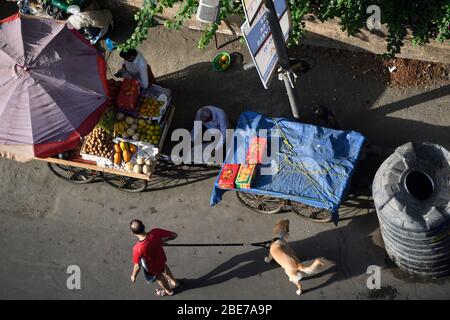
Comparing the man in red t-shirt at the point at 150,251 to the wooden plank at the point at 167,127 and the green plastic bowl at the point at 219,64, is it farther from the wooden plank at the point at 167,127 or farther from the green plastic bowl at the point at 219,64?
the green plastic bowl at the point at 219,64

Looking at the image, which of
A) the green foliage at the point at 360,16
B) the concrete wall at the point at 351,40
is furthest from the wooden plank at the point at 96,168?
the concrete wall at the point at 351,40

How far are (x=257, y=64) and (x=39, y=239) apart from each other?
18.0 ft

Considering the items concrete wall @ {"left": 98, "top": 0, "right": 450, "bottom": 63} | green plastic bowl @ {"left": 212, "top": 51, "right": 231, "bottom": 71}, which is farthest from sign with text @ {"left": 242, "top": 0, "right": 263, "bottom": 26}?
green plastic bowl @ {"left": 212, "top": 51, "right": 231, "bottom": 71}

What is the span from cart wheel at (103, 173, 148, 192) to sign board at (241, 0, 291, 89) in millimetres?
3800

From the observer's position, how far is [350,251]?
10.4 metres

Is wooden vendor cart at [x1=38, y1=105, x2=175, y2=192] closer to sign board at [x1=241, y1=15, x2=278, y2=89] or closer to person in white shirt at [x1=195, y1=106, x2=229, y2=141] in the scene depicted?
person in white shirt at [x1=195, y1=106, x2=229, y2=141]

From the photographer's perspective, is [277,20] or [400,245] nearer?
[277,20]

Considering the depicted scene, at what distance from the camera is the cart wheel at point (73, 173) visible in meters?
11.4

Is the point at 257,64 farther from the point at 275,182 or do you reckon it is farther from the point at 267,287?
the point at 267,287

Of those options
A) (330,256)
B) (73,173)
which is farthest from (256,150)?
(73,173)

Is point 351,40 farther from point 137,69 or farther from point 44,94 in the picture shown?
point 44,94

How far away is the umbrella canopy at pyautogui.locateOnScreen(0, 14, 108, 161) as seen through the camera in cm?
974
